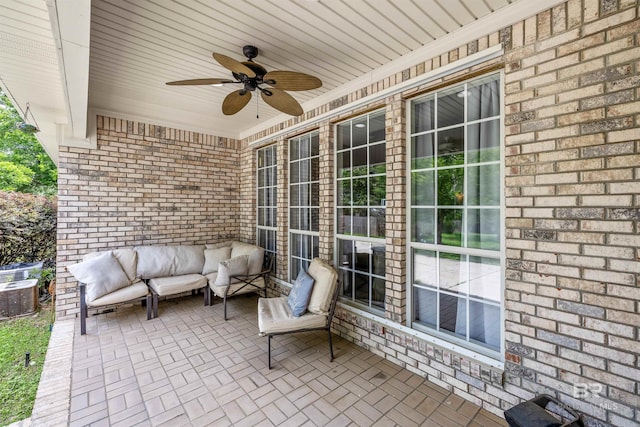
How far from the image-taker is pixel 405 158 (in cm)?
279

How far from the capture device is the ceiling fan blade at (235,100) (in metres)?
2.53

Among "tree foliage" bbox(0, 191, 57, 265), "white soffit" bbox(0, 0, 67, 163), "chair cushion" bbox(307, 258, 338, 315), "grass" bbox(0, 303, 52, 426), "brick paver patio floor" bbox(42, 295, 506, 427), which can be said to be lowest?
"grass" bbox(0, 303, 52, 426)

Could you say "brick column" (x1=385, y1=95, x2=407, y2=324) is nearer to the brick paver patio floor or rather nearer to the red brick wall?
the brick paver patio floor

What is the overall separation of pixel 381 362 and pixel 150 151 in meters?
4.66

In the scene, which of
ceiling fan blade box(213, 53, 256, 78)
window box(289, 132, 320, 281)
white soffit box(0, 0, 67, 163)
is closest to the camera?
white soffit box(0, 0, 67, 163)

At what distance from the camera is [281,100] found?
2561 mm

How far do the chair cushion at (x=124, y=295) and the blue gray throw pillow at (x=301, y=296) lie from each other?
2.16 metres

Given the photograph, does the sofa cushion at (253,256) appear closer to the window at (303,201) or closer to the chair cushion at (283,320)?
the window at (303,201)

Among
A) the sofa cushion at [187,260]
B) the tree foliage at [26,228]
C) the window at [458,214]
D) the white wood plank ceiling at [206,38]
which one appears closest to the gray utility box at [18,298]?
the tree foliage at [26,228]

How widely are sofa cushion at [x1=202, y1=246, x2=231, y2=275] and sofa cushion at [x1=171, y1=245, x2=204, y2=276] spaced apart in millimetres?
89

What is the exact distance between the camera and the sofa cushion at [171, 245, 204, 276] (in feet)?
14.6

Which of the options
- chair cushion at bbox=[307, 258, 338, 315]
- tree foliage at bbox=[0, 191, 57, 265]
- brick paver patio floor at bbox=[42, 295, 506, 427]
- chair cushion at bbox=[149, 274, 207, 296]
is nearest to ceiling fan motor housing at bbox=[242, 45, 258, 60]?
chair cushion at bbox=[307, 258, 338, 315]

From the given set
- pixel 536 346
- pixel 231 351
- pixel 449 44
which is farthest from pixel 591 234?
pixel 231 351

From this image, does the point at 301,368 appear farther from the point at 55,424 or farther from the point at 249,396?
the point at 55,424
